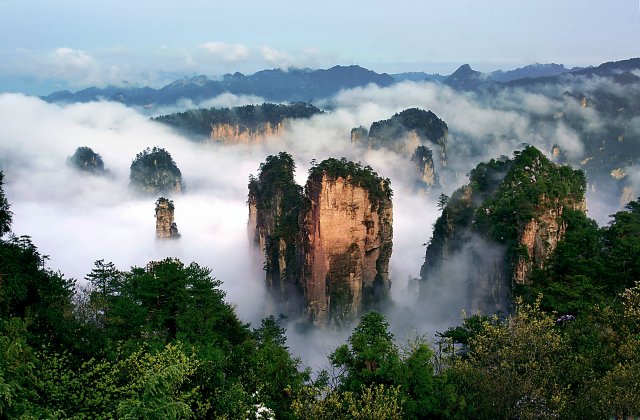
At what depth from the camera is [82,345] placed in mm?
22062

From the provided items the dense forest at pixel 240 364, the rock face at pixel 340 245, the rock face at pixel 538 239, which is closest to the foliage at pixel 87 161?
the rock face at pixel 340 245

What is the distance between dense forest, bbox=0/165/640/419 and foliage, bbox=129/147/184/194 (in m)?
121

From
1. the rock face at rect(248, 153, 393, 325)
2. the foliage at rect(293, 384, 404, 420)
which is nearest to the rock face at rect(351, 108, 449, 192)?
the rock face at rect(248, 153, 393, 325)

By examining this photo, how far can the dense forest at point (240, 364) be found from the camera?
18.6 m

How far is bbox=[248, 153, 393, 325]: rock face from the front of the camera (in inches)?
2201

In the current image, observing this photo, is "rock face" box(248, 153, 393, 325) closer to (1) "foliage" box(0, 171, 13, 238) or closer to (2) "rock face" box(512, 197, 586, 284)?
(2) "rock face" box(512, 197, 586, 284)

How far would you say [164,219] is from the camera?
9694 centimetres

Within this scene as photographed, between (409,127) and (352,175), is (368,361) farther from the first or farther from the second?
(409,127)

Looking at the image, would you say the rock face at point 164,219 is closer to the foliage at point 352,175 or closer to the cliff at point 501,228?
the foliage at point 352,175

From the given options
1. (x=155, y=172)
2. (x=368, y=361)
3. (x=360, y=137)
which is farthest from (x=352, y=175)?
(x=360, y=137)

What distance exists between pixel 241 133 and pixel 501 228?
522ft

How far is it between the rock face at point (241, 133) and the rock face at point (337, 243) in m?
136

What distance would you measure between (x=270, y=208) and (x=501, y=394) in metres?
55.1

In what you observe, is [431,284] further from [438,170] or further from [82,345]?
[438,170]
